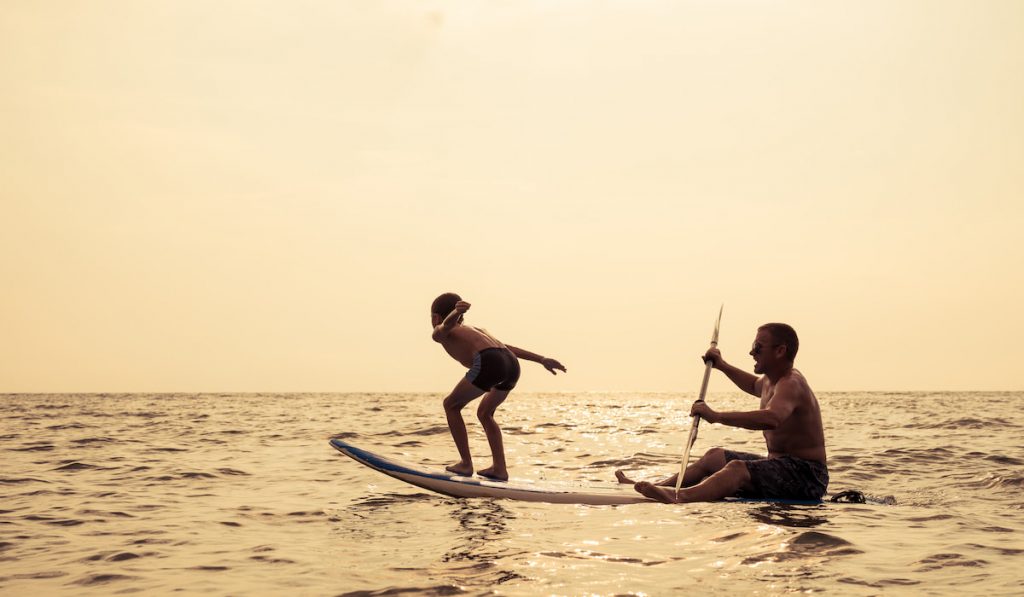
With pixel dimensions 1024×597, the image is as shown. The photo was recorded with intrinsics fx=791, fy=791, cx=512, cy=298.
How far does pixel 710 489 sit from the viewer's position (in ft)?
24.6

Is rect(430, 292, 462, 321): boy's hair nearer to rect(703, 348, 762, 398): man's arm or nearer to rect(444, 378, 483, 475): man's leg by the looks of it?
rect(444, 378, 483, 475): man's leg

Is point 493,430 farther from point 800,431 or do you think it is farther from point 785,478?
point 800,431

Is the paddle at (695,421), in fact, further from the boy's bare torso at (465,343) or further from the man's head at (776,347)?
the boy's bare torso at (465,343)

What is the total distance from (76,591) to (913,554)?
551cm

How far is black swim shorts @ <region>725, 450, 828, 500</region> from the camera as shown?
7.56m

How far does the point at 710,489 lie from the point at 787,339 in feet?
5.24

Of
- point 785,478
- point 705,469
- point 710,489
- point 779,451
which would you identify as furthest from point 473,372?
point 785,478

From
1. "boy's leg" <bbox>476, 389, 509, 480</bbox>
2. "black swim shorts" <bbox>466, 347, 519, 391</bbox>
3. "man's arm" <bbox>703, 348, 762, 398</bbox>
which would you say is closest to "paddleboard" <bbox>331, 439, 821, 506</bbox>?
"boy's leg" <bbox>476, 389, 509, 480</bbox>

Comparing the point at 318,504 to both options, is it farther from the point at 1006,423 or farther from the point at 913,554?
the point at 1006,423

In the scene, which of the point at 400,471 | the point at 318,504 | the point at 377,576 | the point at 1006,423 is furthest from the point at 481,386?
the point at 1006,423

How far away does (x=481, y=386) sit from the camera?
A: 8.73 m

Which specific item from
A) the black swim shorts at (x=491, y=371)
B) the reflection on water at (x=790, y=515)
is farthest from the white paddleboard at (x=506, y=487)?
the reflection on water at (x=790, y=515)

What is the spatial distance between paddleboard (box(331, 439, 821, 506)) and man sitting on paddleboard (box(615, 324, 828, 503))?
6.1 inches

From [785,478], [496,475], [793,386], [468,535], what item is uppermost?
[793,386]
